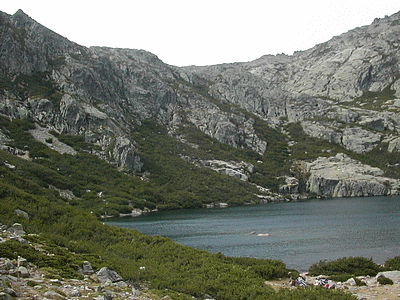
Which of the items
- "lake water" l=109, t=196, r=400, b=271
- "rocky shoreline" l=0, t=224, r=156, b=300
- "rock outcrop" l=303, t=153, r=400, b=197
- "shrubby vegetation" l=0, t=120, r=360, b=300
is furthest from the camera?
"rock outcrop" l=303, t=153, r=400, b=197

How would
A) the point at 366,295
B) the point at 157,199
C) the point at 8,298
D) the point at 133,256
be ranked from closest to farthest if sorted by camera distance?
the point at 8,298, the point at 366,295, the point at 133,256, the point at 157,199

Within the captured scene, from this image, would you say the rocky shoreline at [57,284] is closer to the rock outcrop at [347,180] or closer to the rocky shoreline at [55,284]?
the rocky shoreline at [55,284]

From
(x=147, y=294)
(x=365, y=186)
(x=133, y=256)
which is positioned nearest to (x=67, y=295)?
(x=147, y=294)

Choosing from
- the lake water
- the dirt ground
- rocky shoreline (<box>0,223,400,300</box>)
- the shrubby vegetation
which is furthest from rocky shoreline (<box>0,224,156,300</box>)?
the lake water

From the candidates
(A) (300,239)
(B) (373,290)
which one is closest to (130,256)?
(B) (373,290)

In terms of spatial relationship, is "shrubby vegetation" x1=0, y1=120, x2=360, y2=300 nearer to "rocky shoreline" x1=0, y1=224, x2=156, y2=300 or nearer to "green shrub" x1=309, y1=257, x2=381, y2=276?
"rocky shoreline" x1=0, y1=224, x2=156, y2=300

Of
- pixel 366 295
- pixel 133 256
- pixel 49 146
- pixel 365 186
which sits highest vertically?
pixel 49 146

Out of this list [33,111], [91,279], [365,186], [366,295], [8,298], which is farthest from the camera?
[365,186]

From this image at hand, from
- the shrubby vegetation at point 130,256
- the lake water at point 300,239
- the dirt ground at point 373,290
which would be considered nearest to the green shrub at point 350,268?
the dirt ground at point 373,290

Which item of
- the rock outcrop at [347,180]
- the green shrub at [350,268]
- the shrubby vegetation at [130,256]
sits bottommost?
the rock outcrop at [347,180]

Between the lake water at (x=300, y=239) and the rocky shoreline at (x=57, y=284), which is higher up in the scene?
the rocky shoreline at (x=57, y=284)

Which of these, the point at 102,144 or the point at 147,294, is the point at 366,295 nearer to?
the point at 147,294
